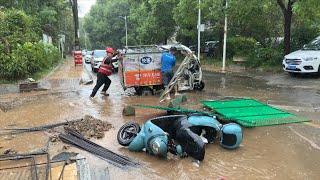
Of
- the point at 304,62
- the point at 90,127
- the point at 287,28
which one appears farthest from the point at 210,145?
the point at 287,28

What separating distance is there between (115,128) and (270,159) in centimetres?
368

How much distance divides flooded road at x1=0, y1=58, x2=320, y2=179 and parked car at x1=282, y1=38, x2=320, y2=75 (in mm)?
1209

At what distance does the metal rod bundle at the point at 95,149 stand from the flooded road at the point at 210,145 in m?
0.16

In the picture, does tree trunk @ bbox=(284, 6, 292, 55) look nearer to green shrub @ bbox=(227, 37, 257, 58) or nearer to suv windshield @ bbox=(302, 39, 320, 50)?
suv windshield @ bbox=(302, 39, 320, 50)

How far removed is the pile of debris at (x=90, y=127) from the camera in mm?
8961

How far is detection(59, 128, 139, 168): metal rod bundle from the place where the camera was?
728cm

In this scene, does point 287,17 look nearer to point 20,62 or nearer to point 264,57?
point 264,57

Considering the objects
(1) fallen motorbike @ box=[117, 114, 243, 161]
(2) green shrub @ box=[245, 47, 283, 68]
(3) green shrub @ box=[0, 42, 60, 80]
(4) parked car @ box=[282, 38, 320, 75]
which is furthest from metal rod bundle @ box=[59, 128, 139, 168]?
(2) green shrub @ box=[245, 47, 283, 68]

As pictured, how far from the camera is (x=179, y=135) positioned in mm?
7605

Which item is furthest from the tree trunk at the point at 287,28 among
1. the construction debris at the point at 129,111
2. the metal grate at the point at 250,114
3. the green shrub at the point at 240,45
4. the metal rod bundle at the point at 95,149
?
the metal rod bundle at the point at 95,149

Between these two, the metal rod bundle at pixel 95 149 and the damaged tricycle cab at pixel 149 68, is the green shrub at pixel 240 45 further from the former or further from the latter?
the metal rod bundle at pixel 95 149

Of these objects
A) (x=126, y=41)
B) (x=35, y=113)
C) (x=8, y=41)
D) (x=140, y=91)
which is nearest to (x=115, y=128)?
(x=35, y=113)

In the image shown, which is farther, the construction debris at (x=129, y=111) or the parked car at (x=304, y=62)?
the parked car at (x=304, y=62)

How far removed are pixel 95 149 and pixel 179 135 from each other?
5.34 feet
